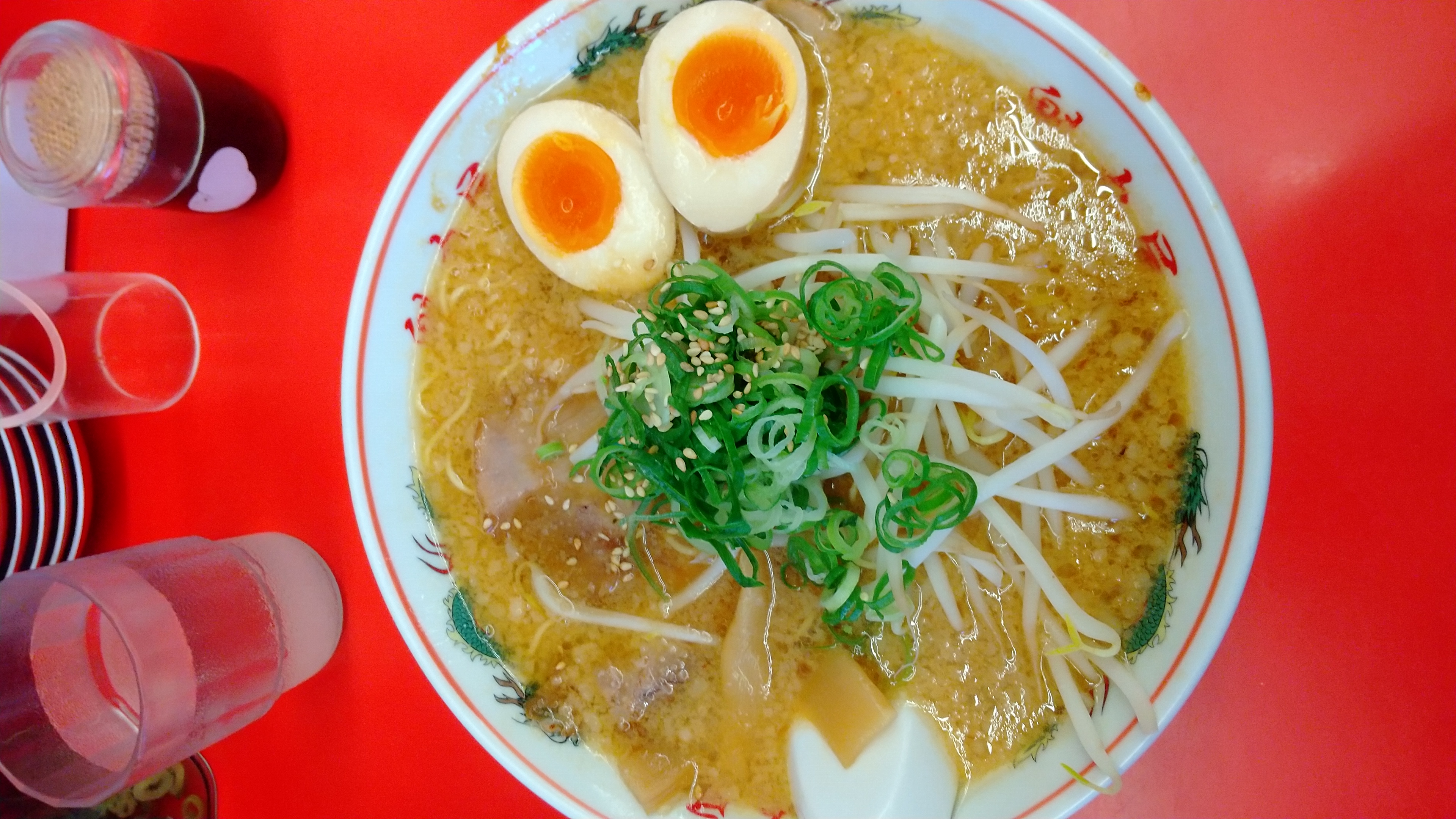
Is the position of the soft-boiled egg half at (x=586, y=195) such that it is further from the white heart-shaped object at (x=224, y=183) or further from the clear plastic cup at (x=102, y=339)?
the clear plastic cup at (x=102, y=339)

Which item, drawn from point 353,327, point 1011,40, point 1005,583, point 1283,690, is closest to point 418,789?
point 353,327

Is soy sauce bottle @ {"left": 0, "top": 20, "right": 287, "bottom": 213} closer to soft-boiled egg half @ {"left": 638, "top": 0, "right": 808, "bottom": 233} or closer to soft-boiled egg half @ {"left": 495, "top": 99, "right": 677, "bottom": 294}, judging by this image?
soft-boiled egg half @ {"left": 495, "top": 99, "right": 677, "bottom": 294}

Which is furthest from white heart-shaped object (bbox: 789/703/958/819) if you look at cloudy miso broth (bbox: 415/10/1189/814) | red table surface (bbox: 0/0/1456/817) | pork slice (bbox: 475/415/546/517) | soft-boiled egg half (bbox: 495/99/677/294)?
soft-boiled egg half (bbox: 495/99/677/294)

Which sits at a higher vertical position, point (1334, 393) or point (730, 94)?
point (730, 94)

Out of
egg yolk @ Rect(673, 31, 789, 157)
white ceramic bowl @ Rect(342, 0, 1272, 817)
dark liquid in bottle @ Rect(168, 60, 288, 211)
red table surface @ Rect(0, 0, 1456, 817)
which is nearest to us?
white ceramic bowl @ Rect(342, 0, 1272, 817)

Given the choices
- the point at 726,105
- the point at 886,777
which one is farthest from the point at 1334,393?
the point at 726,105

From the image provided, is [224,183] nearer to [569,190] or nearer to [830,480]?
[569,190]

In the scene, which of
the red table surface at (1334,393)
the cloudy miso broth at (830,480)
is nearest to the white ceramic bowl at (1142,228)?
the cloudy miso broth at (830,480)
